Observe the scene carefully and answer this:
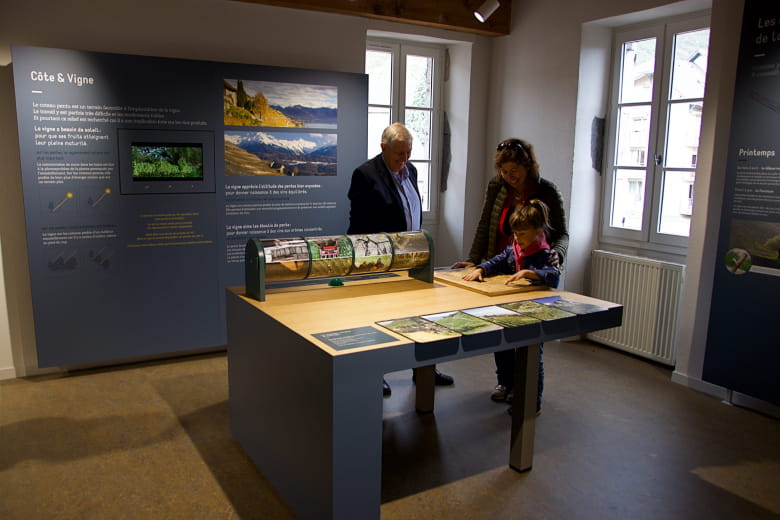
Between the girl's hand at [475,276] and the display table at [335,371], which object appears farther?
the girl's hand at [475,276]

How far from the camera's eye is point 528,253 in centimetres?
311

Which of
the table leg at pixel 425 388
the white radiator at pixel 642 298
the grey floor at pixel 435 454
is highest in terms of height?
the white radiator at pixel 642 298

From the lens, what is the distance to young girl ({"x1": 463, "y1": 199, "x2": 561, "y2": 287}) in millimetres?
3006

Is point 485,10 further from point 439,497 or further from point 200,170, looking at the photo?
point 439,497

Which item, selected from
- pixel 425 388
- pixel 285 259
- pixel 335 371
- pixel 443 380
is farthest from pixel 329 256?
pixel 443 380

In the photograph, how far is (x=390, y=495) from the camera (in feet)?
8.89

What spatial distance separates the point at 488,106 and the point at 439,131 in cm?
50

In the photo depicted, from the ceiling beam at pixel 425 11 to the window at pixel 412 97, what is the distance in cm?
45

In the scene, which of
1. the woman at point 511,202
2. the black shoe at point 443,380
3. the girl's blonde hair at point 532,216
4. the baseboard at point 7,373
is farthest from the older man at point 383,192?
the baseboard at point 7,373

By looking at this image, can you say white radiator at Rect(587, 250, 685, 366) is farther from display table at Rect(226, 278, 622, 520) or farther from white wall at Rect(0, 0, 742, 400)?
display table at Rect(226, 278, 622, 520)

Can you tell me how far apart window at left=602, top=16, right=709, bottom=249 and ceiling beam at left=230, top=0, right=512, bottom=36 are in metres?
1.03

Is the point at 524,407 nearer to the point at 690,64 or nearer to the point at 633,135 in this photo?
the point at 633,135

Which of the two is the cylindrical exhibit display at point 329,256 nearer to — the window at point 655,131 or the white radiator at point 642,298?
the white radiator at point 642,298

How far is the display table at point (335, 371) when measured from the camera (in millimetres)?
2098
